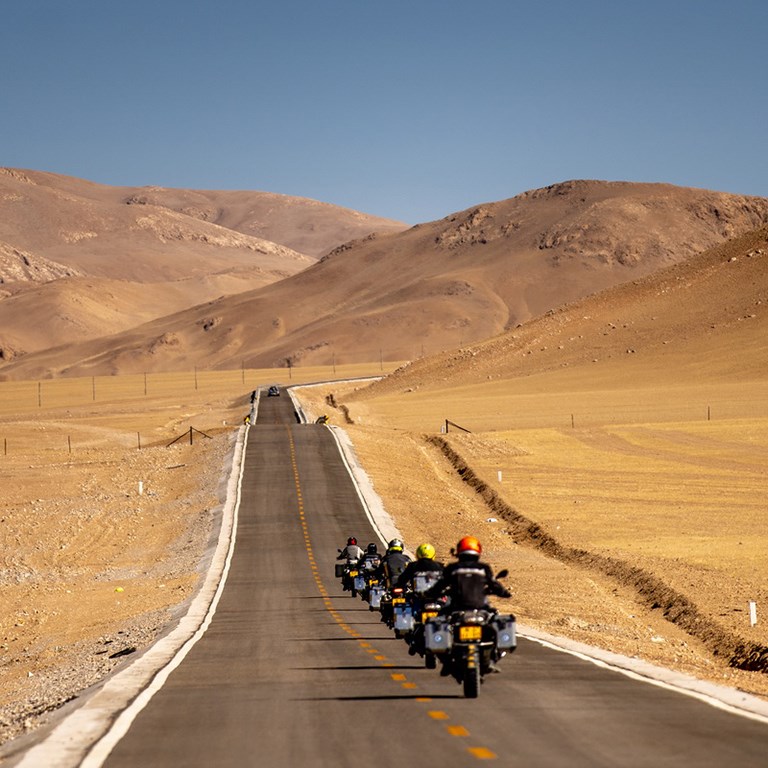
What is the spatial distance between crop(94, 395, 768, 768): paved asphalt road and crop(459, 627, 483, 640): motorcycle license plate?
64 centimetres

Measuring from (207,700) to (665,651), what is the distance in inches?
470

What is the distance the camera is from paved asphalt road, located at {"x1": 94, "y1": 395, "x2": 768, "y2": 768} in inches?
450

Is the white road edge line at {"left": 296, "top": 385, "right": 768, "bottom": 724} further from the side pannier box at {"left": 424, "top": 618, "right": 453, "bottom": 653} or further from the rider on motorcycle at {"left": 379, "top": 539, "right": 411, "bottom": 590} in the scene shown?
the side pannier box at {"left": 424, "top": 618, "right": 453, "bottom": 653}

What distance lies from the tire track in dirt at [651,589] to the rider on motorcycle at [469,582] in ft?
30.8

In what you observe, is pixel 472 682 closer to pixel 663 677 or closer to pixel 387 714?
pixel 387 714

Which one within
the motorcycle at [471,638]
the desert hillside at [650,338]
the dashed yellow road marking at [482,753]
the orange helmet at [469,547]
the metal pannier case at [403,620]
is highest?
the desert hillside at [650,338]

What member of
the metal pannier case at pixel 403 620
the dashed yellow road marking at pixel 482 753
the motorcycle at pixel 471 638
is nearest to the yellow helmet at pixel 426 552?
the metal pannier case at pixel 403 620

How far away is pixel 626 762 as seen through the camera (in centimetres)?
1089

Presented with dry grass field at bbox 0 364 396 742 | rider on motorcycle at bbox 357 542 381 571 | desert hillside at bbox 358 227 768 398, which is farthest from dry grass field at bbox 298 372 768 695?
desert hillside at bbox 358 227 768 398

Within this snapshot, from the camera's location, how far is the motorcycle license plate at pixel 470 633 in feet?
50.9

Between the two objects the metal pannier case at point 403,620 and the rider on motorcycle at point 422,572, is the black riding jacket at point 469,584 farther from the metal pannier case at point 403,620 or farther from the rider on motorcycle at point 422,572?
the rider on motorcycle at point 422,572

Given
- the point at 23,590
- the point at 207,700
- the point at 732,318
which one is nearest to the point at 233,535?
the point at 23,590

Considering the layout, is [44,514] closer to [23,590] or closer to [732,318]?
[23,590]

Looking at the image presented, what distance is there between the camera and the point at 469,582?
16.0 m
